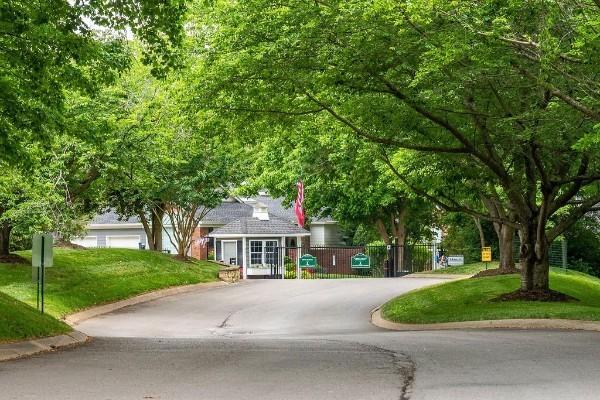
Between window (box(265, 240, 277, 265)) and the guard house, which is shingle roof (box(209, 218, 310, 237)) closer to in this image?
the guard house

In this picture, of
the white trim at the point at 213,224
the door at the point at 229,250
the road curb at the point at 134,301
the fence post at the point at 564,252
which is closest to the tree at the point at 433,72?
the road curb at the point at 134,301

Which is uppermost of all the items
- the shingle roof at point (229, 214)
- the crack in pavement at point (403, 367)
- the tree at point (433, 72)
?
Answer: the tree at point (433, 72)

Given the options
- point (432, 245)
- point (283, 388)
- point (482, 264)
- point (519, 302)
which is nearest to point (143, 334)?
point (519, 302)

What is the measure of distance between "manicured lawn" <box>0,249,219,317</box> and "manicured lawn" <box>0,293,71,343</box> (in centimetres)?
607

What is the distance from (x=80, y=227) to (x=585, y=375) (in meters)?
25.1

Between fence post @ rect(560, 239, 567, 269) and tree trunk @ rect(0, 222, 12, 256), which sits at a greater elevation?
tree trunk @ rect(0, 222, 12, 256)

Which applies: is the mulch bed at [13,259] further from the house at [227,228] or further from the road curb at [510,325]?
the house at [227,228]

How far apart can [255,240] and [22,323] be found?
35.7 metres

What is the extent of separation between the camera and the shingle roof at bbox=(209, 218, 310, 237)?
5000 cm

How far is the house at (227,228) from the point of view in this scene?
51000mm

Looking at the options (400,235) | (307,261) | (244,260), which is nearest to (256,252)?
(244,260)

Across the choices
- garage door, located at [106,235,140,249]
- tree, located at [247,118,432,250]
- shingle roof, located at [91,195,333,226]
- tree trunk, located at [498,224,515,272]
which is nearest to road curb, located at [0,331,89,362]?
tree, located at [247,118,432,250]

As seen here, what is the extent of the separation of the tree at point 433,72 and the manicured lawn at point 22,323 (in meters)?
5.73

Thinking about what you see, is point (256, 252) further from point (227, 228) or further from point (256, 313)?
point (256, 313)
